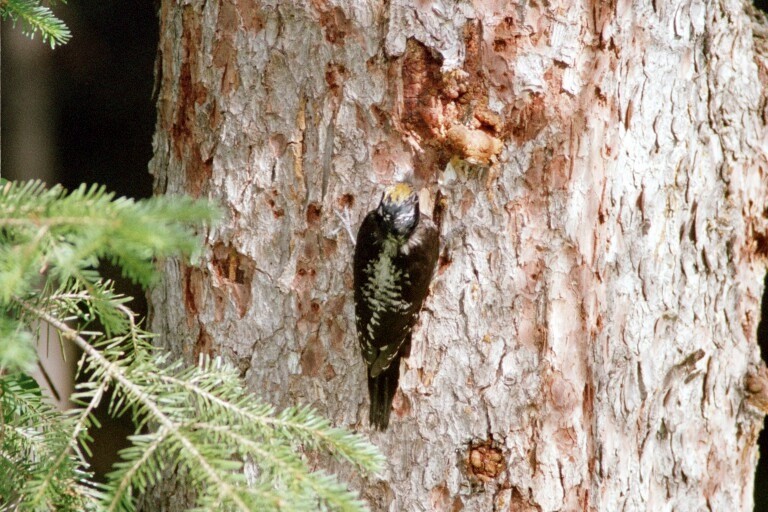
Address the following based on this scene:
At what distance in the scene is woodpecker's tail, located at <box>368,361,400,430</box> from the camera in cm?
148

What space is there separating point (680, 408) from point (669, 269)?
13.9 inches

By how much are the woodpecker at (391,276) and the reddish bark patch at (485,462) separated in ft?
0.68

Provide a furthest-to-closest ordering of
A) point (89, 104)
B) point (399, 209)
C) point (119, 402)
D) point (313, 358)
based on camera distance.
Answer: point (89, 104)
point (313, 358)
point (399, 209)
point (119, 402)

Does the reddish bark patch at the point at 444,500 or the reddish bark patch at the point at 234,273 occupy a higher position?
the reddish bark patch at the point at 234,273

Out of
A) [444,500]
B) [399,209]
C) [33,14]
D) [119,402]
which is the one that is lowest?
[444,500]

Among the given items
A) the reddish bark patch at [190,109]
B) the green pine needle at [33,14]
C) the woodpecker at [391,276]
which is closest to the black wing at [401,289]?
the woodpecker at [391,276]

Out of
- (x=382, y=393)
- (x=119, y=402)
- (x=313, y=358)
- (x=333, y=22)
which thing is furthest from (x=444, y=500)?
(x=333, y=22)

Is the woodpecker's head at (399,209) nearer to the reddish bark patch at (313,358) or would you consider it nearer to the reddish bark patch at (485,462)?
the reddish bark patch at (313,358)

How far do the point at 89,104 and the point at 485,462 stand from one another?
2265 millimetres

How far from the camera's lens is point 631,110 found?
4.98ft

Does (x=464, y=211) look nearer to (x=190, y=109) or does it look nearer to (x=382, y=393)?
(x=382, y=393)

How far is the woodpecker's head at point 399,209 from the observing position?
1399 millimetres

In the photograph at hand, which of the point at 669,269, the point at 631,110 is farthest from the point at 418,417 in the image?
the point at 631,110

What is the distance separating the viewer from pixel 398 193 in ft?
4.64
